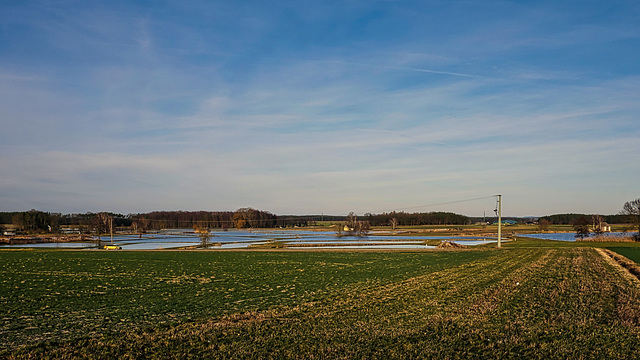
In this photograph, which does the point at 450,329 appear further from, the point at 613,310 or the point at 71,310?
the point at 71,310

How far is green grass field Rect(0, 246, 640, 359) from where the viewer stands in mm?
9398

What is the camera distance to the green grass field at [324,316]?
9.40m

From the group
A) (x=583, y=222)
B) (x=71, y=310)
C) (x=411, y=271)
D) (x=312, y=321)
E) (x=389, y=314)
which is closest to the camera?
(x=312, y=321)

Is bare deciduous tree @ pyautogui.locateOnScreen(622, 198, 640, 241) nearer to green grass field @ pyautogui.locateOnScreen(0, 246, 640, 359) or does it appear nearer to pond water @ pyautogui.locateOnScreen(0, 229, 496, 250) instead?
pond water @ pyautogui.locateOnScreen(0, 229, 496, 250)

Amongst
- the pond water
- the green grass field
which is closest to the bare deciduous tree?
the pond water

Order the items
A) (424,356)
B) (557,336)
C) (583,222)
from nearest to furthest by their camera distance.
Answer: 1. (424,356)
2. (557,336)
3. (583,222)

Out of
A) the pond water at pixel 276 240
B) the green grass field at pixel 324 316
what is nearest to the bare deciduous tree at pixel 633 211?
the pond water at pixel 276 240

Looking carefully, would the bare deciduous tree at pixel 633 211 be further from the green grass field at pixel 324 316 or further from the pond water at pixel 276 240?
the green grass field at pixel 324 316

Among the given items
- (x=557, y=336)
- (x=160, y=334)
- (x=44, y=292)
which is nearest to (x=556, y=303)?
(x=557, y=336)

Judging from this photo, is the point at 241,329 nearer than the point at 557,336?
No

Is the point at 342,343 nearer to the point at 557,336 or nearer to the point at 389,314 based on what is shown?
the point at 389,314

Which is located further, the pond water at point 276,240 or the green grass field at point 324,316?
the pond water at point 276,240

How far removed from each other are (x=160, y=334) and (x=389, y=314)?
19.1ft

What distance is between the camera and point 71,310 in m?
13.8
